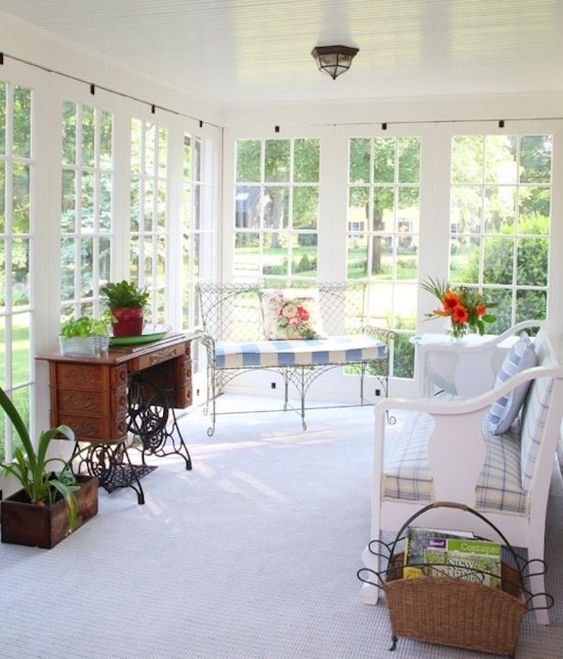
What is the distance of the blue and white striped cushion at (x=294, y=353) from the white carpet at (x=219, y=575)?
0.84m

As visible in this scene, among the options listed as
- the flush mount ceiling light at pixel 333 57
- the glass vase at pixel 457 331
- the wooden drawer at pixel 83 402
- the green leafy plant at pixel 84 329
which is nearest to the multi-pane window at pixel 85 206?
the green leafy plant at pixel 84 329

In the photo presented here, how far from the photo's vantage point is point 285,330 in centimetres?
619

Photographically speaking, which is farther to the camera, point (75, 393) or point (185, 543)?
point (75, 393)

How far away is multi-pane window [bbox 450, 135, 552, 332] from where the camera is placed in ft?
20.2

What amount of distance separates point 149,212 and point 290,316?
1317 mm

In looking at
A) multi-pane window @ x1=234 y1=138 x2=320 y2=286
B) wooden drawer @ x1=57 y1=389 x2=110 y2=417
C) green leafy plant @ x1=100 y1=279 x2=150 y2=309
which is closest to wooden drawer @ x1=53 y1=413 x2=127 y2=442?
wooden drawer @ x1=57 y1=389 x2=110 y2=417

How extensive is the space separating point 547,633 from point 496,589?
0.40 m

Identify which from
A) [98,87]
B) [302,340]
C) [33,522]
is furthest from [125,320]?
[302,340]

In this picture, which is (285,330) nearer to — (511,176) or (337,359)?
(337,359)

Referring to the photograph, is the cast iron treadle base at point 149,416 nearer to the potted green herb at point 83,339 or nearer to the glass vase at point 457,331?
the potted green herb at point 83,339

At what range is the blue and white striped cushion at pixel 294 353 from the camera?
568cm

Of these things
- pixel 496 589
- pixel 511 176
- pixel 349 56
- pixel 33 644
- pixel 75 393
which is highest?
pixel 349 56

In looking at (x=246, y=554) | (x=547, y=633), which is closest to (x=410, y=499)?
(x=547, y=633)

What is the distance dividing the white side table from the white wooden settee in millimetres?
1612
